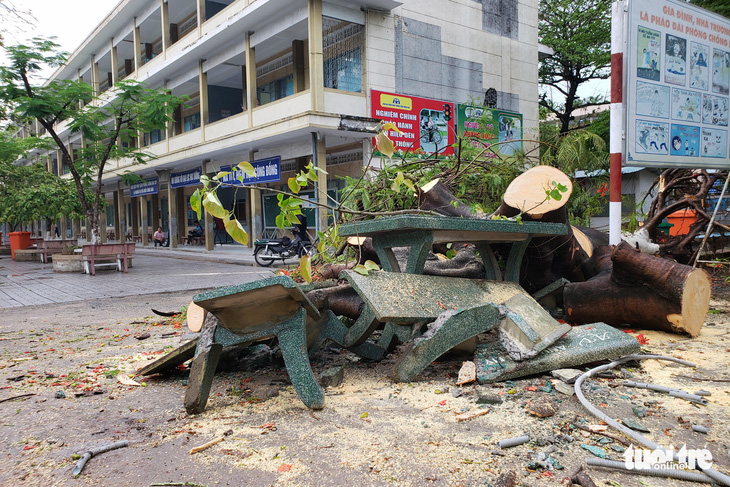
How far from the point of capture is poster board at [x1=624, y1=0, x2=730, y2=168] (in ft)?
17.9

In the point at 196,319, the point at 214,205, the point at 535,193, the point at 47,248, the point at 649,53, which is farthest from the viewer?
the point at 47,248

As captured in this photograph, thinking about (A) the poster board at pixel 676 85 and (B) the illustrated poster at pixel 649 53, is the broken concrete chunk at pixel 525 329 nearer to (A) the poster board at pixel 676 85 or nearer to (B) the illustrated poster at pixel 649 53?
(A) the poster board at pixel 676 85

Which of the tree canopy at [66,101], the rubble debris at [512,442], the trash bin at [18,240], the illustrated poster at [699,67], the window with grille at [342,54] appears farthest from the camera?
the trash bin at [18,240]

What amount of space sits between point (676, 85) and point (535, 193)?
3.83 metres

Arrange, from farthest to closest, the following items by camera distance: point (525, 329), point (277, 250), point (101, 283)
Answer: point (277, 250), point (101, 283), point (525, 329)

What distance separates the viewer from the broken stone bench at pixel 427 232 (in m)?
2.97

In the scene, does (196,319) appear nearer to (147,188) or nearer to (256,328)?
(256,328)

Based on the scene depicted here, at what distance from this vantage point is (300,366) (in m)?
2.50

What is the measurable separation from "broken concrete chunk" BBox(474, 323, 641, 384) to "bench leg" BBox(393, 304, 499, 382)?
0.18 m

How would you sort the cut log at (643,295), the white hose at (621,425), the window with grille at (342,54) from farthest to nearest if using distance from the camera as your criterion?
1. the window with grille at (342,54)
2. the cut log at (643,295)
3. the white hose at (621,425)

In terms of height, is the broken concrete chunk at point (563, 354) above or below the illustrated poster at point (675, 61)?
below

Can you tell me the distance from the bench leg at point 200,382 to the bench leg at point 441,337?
3.43 ft

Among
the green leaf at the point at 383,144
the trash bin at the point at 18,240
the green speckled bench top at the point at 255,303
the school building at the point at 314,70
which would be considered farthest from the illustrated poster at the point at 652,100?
the trash bin at the point at 18,240

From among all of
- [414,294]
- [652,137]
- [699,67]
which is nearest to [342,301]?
[414,294]
